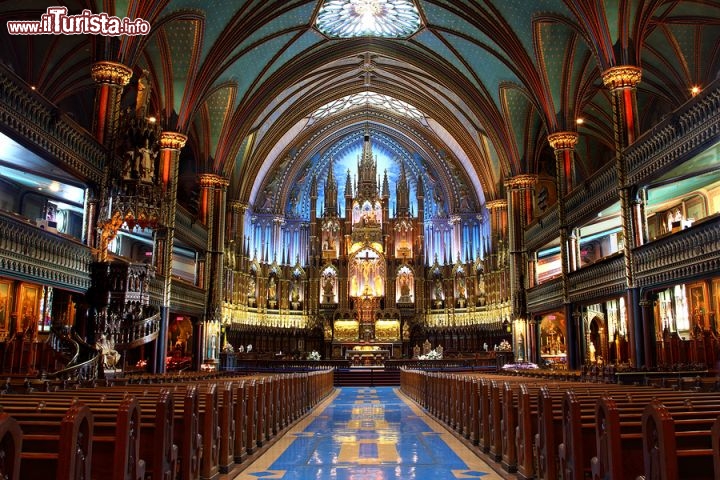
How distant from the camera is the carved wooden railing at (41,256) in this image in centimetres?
1273

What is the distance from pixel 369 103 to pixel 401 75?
535 cm

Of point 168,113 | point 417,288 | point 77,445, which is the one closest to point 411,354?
point 417,288

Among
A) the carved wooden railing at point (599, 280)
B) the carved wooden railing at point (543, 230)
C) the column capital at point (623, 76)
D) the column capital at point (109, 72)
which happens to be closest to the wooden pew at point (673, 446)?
the carved wooden railing at point (599, 280)

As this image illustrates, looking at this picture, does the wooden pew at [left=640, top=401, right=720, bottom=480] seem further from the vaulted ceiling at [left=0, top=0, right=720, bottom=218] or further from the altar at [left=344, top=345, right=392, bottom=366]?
the altar at [left=344, top=345, right=392, bottom=366]

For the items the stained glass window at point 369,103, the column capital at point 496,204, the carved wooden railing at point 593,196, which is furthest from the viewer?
the stained glass window at point 369,103

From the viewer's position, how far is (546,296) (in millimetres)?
25438

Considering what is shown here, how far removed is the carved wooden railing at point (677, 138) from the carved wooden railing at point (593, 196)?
1.49m

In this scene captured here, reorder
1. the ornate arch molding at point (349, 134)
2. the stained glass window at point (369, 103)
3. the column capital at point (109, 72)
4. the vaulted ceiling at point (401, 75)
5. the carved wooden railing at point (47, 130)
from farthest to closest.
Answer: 1. the ornate arch molding at point (349, 134)
2. the stained glass window at point (369, 103)
3. the vaulted ceiling at point (401, 75)
4. the column capital at point (109, 72)
5. the carved wooden railing at point (47, 130)

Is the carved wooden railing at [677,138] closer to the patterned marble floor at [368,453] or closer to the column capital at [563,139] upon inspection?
the column capital at [563,139]

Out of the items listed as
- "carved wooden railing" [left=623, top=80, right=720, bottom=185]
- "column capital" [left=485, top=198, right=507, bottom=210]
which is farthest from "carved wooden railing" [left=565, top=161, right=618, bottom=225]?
"column capital" [left=485, top=198, right=507, bottom=210]

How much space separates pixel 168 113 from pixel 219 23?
3.91 m

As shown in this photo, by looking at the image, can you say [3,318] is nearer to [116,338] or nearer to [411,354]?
[116,338]

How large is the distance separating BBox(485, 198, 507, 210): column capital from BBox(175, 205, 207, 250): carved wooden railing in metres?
15.7

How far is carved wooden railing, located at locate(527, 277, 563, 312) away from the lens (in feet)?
78.4
